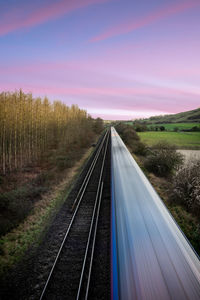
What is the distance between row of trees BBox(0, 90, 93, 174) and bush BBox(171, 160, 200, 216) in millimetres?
14943

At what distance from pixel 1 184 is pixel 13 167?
484 cm

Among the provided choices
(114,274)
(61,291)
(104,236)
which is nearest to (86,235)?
(104,236)

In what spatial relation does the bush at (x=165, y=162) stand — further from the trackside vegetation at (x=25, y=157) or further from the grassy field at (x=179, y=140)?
the grassy field at (x=179, y=140)

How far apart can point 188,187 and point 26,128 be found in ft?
60.7

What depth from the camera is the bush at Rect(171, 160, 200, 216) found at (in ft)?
33.2

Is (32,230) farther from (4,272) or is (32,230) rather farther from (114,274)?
(114,274)

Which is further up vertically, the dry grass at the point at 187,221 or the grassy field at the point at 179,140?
the grassy field at the point at 179,140

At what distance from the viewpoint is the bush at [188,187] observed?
33.2 feet

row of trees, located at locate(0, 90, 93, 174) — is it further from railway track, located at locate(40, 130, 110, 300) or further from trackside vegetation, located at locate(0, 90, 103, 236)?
railway track, located at locate(40, 130, 110, 300)

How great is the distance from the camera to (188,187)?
414 inches

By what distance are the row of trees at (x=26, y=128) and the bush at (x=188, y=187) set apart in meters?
14.9

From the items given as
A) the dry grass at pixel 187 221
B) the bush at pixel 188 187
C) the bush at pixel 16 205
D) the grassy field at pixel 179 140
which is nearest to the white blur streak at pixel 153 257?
the dry grass at pixel 187 221

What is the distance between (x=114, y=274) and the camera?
4051mm

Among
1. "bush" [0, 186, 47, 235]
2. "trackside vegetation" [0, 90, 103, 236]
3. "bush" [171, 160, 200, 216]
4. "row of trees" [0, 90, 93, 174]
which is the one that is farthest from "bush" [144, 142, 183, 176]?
"row of trees" [0, 90, 93, 174]
